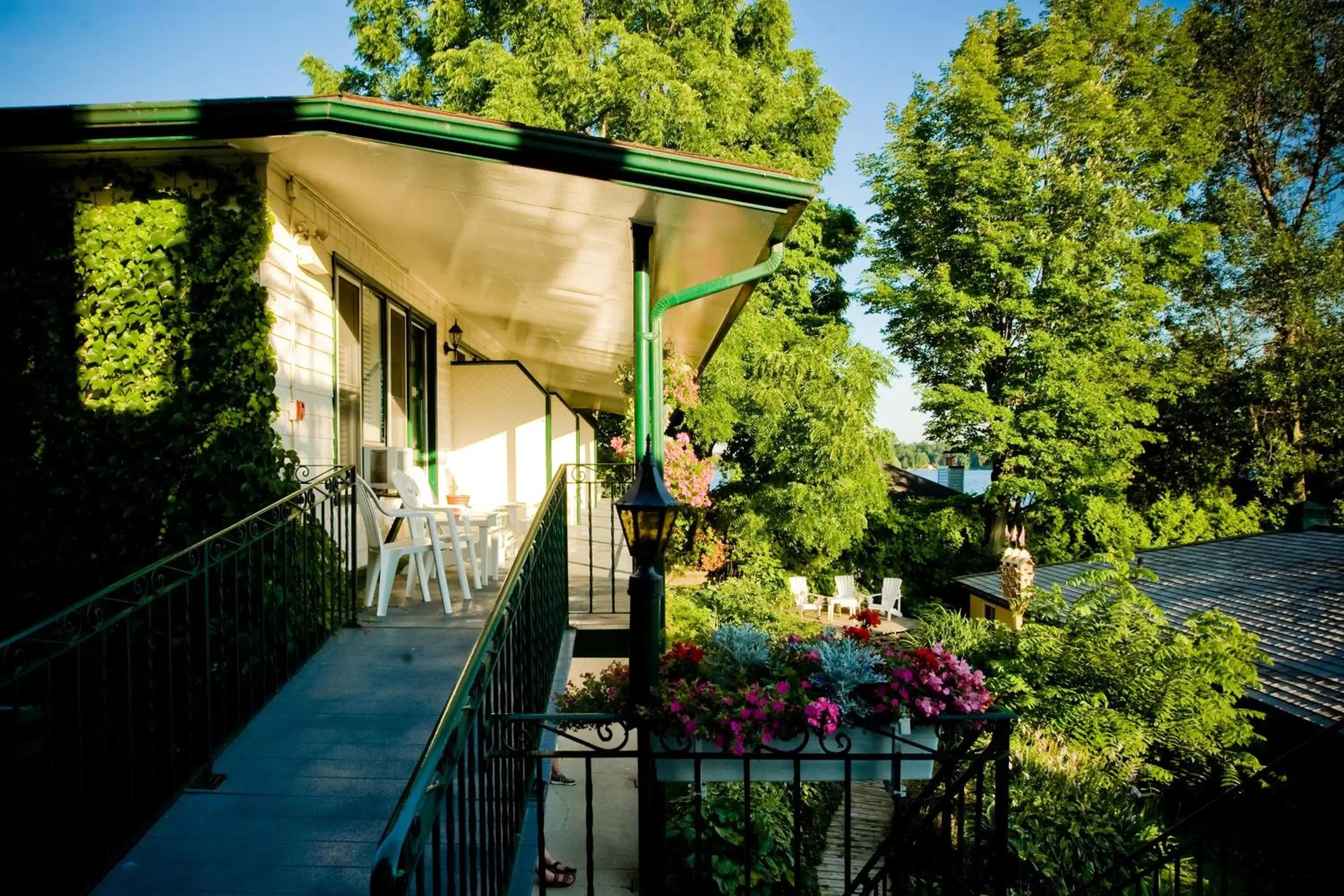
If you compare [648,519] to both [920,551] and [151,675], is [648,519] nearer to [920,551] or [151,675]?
[151,675]

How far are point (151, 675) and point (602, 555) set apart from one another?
6.26 m

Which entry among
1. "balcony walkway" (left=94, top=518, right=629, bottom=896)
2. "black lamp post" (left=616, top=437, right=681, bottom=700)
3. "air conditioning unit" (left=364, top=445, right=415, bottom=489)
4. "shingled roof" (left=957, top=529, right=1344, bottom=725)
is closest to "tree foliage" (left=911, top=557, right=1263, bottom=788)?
"shingled roof" (left=957, top=529, right=1344, bottom=725)

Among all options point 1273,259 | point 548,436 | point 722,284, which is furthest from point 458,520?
point 1273,259

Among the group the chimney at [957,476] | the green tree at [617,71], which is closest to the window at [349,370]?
the green tree at [617,71]

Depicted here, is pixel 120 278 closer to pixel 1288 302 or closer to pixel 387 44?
pixel 387 44

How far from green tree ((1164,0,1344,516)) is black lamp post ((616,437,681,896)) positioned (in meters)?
22.9

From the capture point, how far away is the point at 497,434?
34.7ft

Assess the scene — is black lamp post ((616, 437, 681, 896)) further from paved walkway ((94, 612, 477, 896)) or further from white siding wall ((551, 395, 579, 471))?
white siding wall ((551, 395, 579, 471))

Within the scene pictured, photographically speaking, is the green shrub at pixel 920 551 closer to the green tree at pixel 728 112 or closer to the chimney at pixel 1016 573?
the green tree at pixel 728 112

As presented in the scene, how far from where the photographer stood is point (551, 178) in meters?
4.14

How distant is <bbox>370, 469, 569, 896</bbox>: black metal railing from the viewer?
175 centimetres

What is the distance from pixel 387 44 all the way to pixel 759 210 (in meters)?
16.7

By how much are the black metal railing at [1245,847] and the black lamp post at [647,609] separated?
199 centimetres

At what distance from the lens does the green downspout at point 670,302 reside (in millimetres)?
4418
